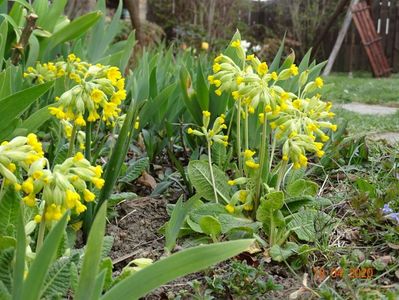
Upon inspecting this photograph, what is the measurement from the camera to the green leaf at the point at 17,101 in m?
1.61

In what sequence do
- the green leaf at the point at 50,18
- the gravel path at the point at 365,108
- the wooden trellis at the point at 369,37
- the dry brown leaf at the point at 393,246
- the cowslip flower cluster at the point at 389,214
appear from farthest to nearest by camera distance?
the wooden trellis at the point at 369,37 < the gravel path at the point at 365,108 < the green leaf at the point at 50,18 < the cowslip flower cluster at the point at 389,214 < the dry brown leaf at the point at 393,246

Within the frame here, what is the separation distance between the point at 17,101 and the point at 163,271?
84 cm

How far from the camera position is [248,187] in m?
1.83

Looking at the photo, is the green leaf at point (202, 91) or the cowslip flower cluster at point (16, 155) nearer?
the cowslip flower cluster at point (16, 155)

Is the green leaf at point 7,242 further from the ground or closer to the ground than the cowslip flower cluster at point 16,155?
closer to the ground

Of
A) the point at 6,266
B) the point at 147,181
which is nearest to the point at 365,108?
the point at 147,181

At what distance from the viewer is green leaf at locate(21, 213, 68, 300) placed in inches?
35.9

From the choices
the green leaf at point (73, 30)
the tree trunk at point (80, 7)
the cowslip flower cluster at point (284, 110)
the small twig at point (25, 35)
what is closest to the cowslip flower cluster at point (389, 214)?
the cowslip flower cluster at point (284, 110)

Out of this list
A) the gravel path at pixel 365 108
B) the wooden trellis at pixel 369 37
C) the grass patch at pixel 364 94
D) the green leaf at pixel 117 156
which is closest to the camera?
the green leaf at pixel 117 156

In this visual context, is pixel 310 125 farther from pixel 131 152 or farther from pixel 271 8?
pixel 271 8

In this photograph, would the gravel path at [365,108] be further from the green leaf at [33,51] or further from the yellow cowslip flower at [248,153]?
the yellow cowslip flower at [248,153]

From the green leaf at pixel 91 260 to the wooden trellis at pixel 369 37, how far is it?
12621 mm

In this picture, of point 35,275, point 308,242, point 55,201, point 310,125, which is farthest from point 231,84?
point 35,275

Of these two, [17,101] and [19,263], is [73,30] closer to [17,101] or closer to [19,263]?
[17,101]
